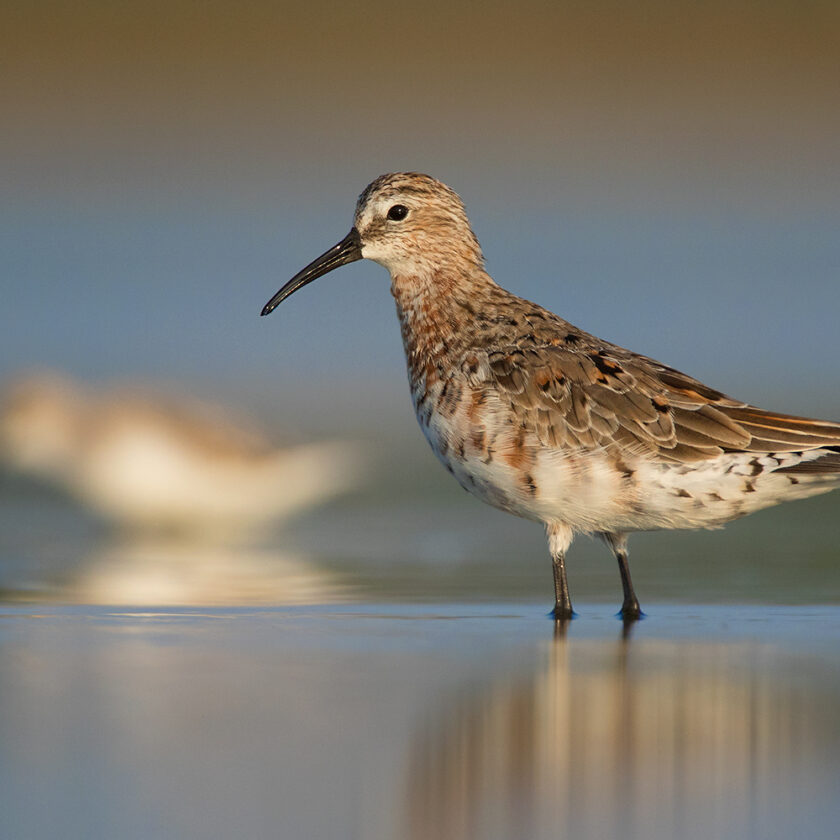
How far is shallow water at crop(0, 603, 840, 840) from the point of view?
368 cm

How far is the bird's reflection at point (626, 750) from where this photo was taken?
365 cm

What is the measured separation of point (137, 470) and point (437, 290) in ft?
11.9

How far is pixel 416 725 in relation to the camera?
4559 mm

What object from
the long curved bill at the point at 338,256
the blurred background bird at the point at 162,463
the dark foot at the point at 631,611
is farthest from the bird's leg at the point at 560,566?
the blurred background bird at the point at 162,463

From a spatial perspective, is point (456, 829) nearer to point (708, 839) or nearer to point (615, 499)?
point (708, 839)

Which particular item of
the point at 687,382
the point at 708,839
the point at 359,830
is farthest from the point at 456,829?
the point at 687,382

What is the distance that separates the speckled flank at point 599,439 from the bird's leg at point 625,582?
0.01 meters

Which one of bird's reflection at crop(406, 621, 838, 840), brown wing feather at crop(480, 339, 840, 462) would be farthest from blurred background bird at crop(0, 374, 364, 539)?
bird's reflection at crop(406, 621, 838, 840)

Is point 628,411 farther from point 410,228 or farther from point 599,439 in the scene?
point 410,228

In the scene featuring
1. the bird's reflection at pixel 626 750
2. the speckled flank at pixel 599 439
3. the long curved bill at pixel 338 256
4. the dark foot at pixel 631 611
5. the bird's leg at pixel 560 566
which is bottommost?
the bird's reflection at pixel 626 750

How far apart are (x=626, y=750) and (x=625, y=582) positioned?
252 cm

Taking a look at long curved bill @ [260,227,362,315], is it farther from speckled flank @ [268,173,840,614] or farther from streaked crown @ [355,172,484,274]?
speckled flank @ [268,173,840,614]

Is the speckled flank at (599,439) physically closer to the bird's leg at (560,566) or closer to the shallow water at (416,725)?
the bird's leg at (560,566)

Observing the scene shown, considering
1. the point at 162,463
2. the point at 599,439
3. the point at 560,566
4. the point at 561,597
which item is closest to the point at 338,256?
the point at 599,439
